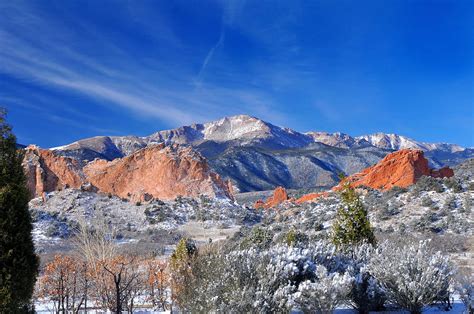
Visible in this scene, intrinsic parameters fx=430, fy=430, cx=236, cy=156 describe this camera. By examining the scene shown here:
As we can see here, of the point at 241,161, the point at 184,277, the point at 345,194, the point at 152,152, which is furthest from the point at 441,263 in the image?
the point at 241,161

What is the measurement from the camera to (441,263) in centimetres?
731

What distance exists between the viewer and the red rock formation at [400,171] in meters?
35.4

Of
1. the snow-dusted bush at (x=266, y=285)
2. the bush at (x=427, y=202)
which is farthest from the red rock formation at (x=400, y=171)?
the snow-dusted bush at (x=266, y=285)

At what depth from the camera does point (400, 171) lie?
3606 cm

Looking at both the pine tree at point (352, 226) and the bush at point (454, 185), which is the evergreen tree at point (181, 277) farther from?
the bush at point (454, 185)

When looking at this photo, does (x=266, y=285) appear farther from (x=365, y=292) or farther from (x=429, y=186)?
(x=429, y=186)

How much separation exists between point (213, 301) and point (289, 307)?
42.0 inches

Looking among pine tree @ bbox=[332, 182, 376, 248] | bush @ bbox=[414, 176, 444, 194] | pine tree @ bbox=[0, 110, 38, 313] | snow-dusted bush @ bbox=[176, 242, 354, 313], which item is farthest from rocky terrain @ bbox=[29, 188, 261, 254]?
snow-dusted bush @ bbox=[176, 242, 354, 313]

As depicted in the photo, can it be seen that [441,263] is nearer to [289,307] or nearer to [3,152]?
[289,307]

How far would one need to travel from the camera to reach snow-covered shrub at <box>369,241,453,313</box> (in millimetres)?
6766

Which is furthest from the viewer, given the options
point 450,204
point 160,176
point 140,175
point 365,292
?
point 140,175

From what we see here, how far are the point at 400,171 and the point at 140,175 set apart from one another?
26664 millimetres

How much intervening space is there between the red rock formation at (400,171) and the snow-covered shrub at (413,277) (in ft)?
94.3

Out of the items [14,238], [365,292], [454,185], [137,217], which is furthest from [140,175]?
[365,292]
